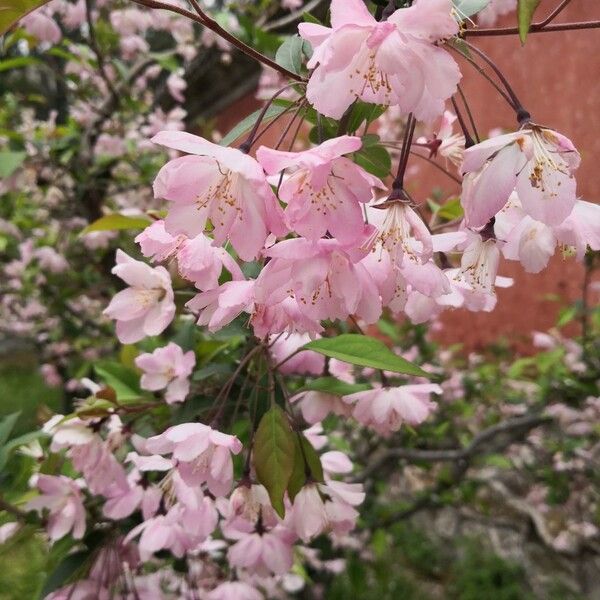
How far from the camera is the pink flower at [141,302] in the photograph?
701 millimetres

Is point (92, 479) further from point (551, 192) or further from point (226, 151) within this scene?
point (551, 192)

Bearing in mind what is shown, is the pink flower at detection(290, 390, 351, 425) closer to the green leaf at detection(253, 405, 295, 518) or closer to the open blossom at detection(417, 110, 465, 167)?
the green leaf at detection(253, 405, 295, 518)

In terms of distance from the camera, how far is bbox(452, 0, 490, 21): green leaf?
0.49 meters

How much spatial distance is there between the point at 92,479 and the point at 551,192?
2.05ft

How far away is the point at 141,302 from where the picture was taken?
2.34 ft

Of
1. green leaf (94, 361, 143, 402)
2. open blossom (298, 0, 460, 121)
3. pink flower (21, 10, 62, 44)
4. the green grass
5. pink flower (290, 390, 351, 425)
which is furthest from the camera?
the green grass

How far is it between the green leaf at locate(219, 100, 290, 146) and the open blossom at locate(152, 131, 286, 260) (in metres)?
0.06

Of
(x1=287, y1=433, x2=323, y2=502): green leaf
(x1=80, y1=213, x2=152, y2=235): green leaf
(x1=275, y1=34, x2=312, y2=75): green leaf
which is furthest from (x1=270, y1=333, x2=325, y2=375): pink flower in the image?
(x1=275, y1=34, x2=312, y2=75): green leaf

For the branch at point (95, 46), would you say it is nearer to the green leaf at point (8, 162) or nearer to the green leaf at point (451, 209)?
the green leaf at point (8, 162)

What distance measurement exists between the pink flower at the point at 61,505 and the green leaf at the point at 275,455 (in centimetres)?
36

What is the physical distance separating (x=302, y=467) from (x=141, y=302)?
0.28 meters

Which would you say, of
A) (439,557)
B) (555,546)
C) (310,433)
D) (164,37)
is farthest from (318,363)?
(164,37)

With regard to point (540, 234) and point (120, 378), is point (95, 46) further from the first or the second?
point (540, 234)

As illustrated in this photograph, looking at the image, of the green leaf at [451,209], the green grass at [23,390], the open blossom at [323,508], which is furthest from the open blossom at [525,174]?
the green grass at [23,390]
